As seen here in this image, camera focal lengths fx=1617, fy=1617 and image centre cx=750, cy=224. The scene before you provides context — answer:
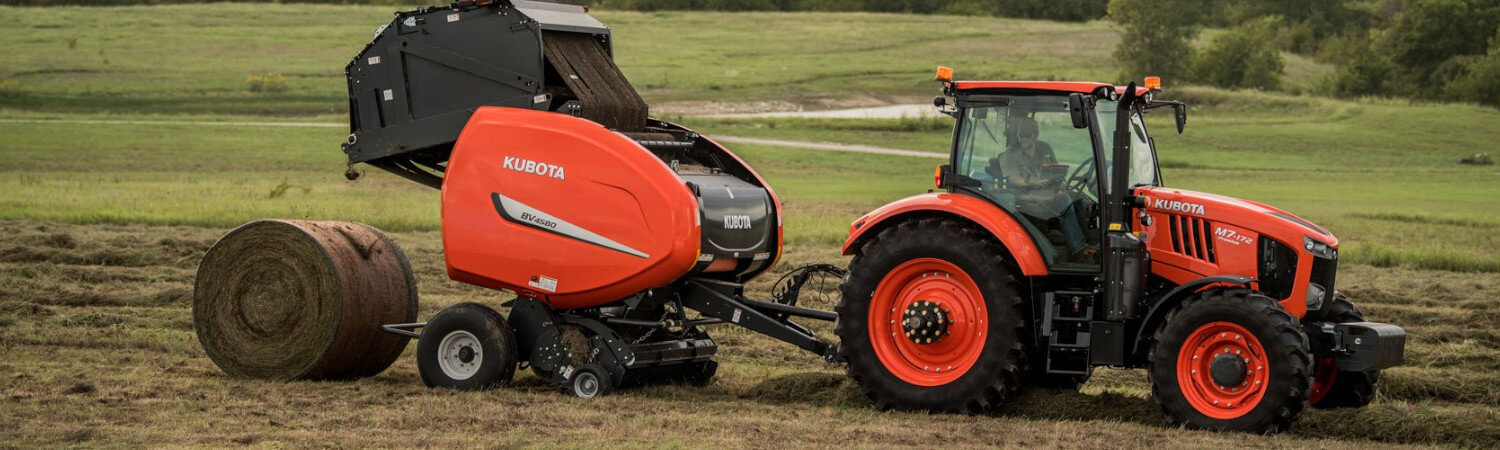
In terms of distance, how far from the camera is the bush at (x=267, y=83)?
5872 centimetres

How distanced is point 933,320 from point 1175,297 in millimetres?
1572

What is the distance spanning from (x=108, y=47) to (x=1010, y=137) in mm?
65433

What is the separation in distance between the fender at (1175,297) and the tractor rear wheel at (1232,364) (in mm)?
69

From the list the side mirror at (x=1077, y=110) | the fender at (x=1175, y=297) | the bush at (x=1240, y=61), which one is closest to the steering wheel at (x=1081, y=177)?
the side mirror at (x=1077, y=110)

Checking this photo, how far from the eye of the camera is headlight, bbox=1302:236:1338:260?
10.1 meters

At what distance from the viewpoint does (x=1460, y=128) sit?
53.4 meters

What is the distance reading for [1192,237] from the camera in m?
10.4

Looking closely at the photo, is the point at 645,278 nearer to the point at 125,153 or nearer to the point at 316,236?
the point at 316,236

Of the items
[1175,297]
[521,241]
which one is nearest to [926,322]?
[1175,297]

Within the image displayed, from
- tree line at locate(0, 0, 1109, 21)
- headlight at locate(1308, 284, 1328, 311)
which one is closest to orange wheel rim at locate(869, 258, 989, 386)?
headlight at locate(1308, 284, 1328, 311)

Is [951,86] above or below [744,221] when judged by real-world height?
above

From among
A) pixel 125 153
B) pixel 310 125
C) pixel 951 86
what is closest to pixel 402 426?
pixel 951 86

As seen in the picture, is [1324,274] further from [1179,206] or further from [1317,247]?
[1179,206]

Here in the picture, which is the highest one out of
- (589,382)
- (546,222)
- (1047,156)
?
(1047,156)
